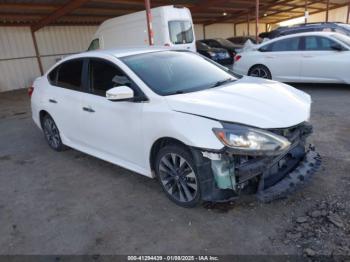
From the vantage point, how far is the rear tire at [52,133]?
16.6 ft

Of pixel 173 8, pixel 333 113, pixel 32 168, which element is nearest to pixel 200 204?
pixel 32 168

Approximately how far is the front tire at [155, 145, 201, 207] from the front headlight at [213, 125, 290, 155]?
433 mm

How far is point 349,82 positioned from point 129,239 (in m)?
6.94

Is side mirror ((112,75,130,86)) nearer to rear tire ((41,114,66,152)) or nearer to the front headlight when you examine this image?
the front headlight

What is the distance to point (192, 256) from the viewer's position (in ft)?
8.54

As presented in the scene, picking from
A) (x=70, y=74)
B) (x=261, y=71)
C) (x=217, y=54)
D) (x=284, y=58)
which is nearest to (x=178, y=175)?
(x=70, y=74)

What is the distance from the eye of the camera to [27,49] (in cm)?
1484

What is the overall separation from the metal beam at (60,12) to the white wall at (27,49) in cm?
78

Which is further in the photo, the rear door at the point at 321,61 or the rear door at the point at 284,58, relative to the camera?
the rear door at the point at 284,58

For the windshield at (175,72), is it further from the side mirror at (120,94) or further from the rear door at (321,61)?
the rear door at (321,61)

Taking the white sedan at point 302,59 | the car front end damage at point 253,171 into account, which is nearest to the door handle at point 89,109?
the car front end damage at point 253,171

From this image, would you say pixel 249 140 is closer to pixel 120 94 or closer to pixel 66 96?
pixel 120 94

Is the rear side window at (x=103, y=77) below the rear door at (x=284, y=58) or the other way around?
the other way around

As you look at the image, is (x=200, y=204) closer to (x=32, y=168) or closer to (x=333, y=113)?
(x=32, y=168)
